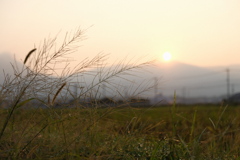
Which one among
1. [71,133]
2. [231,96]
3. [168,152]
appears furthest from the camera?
[231,96]

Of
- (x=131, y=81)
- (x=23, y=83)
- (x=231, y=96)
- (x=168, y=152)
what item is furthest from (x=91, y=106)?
(x=231, y=96)

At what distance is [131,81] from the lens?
2143 millimetres

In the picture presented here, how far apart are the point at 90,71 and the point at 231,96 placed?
3691 cm

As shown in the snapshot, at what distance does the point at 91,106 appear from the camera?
6.86ft

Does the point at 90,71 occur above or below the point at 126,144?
above

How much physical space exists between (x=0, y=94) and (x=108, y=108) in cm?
72

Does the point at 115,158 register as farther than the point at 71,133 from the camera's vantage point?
No

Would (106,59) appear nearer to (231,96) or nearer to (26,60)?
(26,60)

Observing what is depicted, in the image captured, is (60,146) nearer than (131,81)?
Yes

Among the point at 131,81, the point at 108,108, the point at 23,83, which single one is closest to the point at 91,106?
the point at 108,108

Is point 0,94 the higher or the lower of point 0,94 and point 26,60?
the lower

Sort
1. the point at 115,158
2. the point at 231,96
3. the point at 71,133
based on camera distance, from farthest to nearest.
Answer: the point at 231,96, the point at 71,133, the point at 115,158

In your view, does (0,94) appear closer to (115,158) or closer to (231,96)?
(115,158)

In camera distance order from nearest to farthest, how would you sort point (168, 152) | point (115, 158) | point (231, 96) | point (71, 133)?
point (115, 158) < point (71, 133) < point (168, 152) < point (231, 96)
